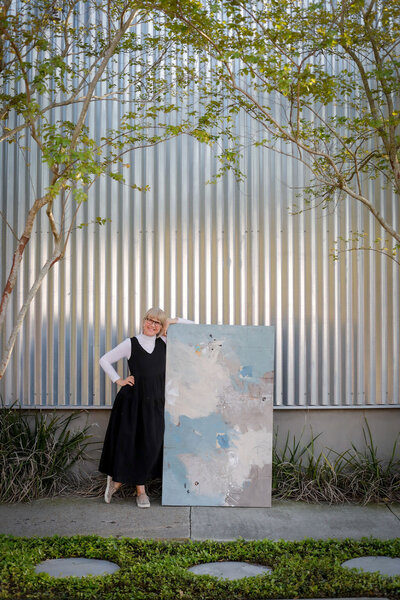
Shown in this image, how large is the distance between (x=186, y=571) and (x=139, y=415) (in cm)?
226

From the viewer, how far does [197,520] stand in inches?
247

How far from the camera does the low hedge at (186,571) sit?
14.9 ft

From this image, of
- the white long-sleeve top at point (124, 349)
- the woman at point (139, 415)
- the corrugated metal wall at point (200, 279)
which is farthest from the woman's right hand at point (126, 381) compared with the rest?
the corrugated metal wall at point (200, 279)

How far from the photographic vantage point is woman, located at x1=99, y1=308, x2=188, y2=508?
6.79 metres

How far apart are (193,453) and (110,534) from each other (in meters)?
1.28

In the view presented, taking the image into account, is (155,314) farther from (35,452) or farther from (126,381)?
(35,452)

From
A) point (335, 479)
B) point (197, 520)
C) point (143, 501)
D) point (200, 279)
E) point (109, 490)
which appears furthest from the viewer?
point (200, 279)

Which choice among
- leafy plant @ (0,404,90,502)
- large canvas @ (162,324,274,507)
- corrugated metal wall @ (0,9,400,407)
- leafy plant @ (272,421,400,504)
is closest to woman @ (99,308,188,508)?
large canvas @ (162,324,274,507)

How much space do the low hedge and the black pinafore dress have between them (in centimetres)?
120

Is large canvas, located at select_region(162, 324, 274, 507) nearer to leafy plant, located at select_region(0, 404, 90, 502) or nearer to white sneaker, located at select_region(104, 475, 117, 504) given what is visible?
white sneaker, located at select_region(104, 475, 117, 504)

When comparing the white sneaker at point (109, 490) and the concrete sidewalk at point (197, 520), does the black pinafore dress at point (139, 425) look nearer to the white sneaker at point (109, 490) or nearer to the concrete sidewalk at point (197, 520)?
the white sneaker at point (109, 490)

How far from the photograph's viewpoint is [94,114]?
7926mm

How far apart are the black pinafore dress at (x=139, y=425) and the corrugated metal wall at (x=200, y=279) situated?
87 centimetres

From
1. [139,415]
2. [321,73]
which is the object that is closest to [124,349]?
[139,415]
